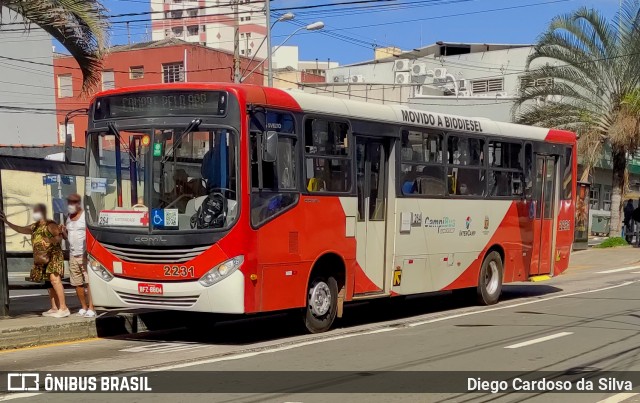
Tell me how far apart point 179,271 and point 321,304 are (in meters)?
2.36

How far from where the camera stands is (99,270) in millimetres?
11102

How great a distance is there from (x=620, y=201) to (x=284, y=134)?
76.3ft

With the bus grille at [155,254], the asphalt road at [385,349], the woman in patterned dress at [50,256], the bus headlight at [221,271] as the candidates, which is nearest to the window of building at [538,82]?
the asphalt road at [385,349]

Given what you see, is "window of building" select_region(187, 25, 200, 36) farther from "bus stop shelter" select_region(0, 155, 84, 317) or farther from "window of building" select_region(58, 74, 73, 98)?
"bus stop shelter" select_region(0, 155, 84, 317)

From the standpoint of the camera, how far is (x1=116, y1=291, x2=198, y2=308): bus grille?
1045cm

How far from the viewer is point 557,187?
17.8m

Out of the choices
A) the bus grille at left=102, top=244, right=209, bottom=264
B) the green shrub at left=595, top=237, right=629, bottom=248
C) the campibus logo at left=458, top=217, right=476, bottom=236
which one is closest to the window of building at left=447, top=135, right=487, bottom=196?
the campibus logo at left=458, top=217, right=476, bottom=236

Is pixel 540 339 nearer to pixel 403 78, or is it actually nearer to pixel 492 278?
pixel 492 278

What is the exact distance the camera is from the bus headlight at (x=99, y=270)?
11.0 meters

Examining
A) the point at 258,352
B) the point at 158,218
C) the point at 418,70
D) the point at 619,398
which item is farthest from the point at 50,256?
the point at 418,70

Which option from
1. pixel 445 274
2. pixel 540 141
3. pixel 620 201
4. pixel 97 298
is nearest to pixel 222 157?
pixel 97 298

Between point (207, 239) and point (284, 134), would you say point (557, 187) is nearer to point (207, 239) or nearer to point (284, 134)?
point (284, 134)

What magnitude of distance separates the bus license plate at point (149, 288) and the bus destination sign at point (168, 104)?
7.21ft

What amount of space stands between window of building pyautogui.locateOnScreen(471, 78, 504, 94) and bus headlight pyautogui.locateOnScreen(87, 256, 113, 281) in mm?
40069
